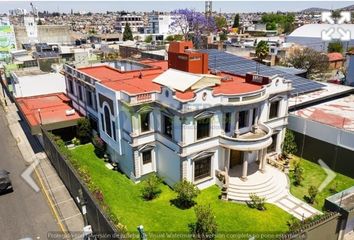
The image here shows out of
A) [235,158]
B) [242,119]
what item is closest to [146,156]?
[235,158]

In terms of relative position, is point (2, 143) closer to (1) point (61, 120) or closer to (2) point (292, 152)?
(1) point (61, 120)

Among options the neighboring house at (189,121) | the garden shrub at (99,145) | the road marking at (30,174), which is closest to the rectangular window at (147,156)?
the neighboring house at (189,121)

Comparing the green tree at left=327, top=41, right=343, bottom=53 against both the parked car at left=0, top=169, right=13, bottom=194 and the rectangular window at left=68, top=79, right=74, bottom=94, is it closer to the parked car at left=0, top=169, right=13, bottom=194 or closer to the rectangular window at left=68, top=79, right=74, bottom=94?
the rectangular window at left=68, top=79, right=74, bottom=94

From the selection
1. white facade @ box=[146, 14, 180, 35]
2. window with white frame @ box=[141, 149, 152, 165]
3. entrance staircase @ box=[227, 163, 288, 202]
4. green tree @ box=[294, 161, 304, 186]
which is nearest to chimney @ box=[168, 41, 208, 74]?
window with white frame @ box=[141, 149, 152, 165]

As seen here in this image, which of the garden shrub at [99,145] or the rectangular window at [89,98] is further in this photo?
the rectangular window at [89,98]

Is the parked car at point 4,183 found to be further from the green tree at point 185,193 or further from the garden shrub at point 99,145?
the green tree at point 185,193

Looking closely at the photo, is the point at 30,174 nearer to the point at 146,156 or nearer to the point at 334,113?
the point at 146,156

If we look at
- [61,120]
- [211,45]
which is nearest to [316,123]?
[61,120]
